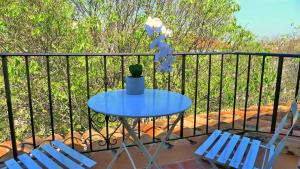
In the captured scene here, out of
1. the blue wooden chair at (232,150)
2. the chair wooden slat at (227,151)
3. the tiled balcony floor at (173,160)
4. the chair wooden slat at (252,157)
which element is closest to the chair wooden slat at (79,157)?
the tiled balcony floor at (173,160)

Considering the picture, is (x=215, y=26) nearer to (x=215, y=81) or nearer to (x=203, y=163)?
(x=215, y=81)

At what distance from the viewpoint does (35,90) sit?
248 inches

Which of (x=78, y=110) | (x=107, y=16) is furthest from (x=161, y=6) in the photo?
(x=78, y=110)

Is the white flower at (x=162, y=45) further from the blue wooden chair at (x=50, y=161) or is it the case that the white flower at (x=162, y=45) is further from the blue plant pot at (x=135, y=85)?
the blue wooden chair at (x=50, y=161)

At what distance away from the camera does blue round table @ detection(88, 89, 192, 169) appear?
4.99 ft

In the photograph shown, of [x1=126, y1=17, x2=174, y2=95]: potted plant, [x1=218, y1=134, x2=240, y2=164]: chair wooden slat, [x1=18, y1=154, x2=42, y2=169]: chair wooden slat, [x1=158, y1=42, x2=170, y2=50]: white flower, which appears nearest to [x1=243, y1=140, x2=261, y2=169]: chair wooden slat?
[x1=218, y1=134, x2=240, y2=164]: chair wooden slat

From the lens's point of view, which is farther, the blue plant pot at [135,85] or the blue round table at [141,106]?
the blue plant pot at [135,85]

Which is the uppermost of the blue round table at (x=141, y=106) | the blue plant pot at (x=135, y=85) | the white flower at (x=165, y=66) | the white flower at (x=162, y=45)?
the white flower at (x=162, y=45)

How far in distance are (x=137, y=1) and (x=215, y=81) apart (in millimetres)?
3154

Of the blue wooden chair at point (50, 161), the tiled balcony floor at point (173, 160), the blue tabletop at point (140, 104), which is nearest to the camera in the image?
the blue tabletop at point (140, 104)

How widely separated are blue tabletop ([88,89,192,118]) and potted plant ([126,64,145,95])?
41 mm

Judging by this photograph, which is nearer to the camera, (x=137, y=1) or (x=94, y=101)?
(x=94, y=101)

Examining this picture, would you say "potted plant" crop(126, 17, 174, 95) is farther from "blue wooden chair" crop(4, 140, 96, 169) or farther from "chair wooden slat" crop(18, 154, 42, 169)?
"chair wooden slat" crop(18, 154, 42, 169)

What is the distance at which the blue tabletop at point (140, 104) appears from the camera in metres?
1.52
